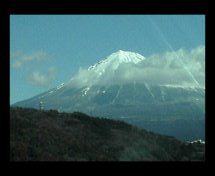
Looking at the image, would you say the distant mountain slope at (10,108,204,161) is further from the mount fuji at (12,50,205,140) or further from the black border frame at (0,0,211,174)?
the black border frame at (0,0,211,174)

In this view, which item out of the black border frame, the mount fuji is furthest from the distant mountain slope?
the black border frame

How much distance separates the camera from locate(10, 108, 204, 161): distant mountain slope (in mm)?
8242

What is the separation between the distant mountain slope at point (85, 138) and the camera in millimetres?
8242

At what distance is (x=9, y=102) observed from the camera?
3.33 m

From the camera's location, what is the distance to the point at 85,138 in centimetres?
948
